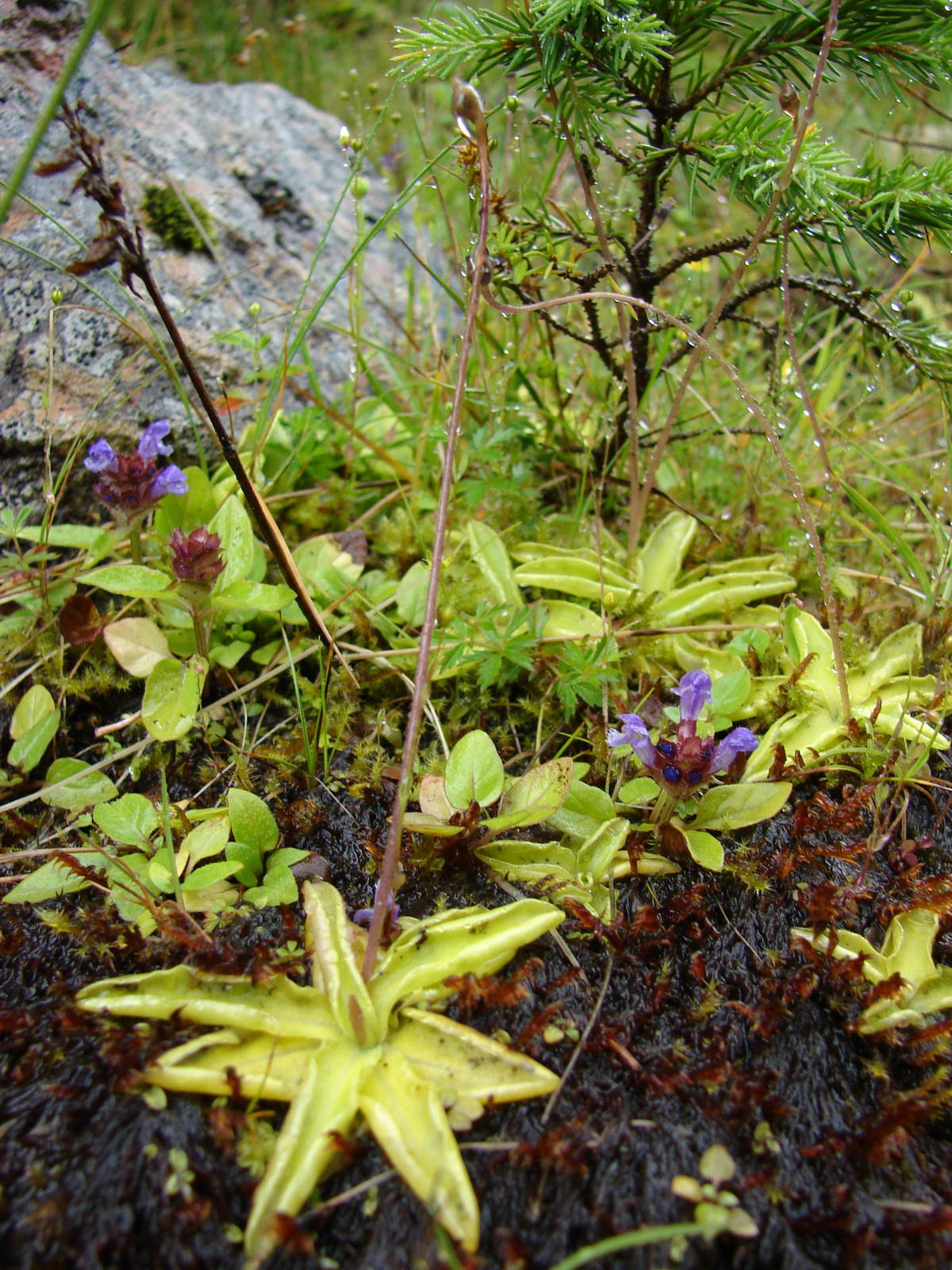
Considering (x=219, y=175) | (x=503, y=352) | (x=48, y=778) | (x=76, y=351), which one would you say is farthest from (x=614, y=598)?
(x=219, y=175)

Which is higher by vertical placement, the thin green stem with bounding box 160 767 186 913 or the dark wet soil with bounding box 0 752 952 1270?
the thin green stem with bounding box 160 767 186 913

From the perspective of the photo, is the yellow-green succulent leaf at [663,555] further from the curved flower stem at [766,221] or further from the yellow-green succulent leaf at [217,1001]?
the yellow-green succulent leaf at [217,1001]

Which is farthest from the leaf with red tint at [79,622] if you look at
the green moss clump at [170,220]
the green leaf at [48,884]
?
the green moss clump at [170,220]

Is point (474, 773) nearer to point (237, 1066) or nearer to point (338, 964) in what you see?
point (338, 964)

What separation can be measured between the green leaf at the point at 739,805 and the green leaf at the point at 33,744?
1476mm

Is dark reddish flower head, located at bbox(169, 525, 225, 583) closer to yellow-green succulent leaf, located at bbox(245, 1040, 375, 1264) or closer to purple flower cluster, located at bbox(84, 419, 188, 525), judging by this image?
purple flower cluster, located at bbox(84, 419, 188, 525)

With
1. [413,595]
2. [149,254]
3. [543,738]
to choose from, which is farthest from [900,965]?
[149,254]

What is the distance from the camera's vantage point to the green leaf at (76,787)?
5.72 feet

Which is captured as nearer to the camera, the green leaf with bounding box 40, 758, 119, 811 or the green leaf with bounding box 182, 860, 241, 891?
the green leaf with bounding box 182, 860, 241, 891

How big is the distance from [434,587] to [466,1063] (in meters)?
0.77

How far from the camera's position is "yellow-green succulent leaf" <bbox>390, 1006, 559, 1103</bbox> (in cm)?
121

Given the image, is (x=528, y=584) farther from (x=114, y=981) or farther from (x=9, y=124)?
(x=9, y=124)

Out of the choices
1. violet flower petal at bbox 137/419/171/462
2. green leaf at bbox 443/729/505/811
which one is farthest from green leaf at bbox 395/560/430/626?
violet flower petal at bbox 137/419/171/462

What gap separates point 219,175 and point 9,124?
29.1 inches
